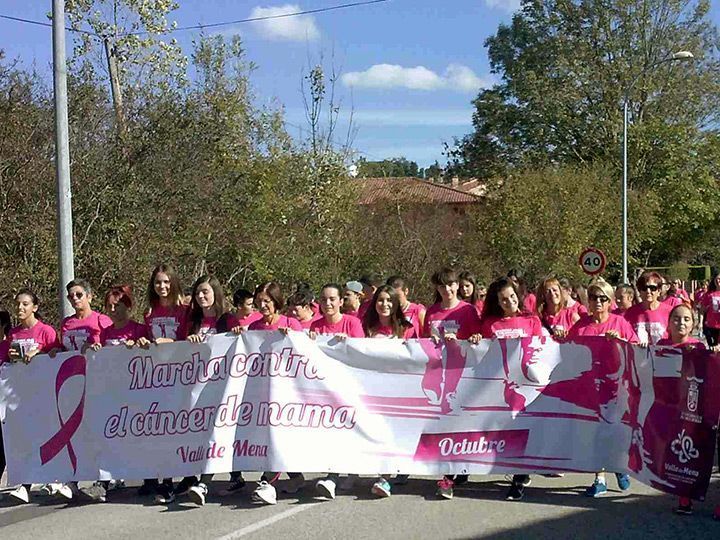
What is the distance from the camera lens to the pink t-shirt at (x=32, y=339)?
877 centimetres

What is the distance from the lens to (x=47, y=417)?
8750 millimetres

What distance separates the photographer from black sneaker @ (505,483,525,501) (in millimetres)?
8016

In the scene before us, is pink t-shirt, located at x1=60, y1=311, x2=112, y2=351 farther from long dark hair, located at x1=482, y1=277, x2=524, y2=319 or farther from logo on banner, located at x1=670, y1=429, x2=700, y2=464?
logo on banner, located at x1=670, y1=429, x2=700, y2=464

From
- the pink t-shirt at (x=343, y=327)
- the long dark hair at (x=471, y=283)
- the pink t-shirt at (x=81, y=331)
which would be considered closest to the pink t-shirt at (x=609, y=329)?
the pink t-shirt at (x=343, y=327)

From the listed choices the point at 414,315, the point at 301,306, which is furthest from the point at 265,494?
the point at 301,306

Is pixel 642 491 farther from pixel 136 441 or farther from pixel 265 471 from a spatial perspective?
pixel 136 441

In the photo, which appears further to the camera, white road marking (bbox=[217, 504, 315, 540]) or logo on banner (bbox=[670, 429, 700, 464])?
logo on banner (bbox=[670, 429, 700, 464])

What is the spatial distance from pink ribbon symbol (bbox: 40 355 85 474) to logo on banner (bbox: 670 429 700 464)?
15.9 feet

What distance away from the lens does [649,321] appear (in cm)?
1024

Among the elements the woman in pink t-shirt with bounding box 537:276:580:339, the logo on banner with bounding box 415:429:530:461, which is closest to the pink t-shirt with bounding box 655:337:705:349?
the logo on banner with bounding box 415:429:530:461

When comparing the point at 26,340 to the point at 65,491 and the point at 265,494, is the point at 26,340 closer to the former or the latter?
the point at 65,491

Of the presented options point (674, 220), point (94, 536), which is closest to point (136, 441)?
point (94, 536)

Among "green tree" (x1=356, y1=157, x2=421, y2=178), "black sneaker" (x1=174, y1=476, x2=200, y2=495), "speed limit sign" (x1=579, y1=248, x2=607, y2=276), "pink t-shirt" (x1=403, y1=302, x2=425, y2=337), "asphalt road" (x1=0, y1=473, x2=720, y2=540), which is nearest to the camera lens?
"asphalt road" (x1=0, y1=473, x2=720, y2=540)

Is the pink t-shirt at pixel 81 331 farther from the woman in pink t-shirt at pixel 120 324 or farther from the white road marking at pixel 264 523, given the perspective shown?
the white road marking at pixel 264 523
